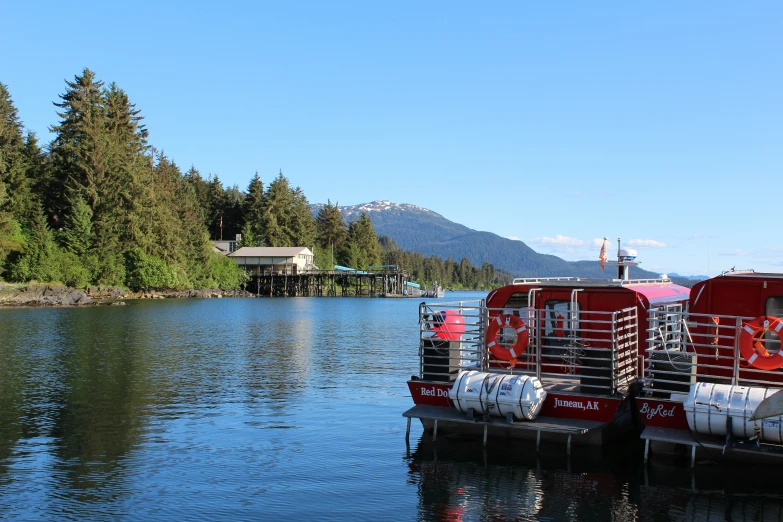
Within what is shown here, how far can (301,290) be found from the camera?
121 m

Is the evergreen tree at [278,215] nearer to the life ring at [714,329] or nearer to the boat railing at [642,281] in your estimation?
the boat railing at [642,281]

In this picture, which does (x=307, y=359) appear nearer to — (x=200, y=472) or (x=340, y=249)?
(x=200, y=472)

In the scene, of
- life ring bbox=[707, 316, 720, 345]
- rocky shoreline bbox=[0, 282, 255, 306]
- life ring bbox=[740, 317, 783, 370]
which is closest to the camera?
life ring bbox=[740, 317, 783, 370]

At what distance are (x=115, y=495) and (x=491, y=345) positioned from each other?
7.69m

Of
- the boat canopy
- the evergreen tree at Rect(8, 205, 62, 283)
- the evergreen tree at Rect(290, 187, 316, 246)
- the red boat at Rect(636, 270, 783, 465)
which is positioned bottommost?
the red boat at Rect(636, 270, 783, 465)

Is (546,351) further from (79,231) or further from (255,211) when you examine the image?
(255,211)

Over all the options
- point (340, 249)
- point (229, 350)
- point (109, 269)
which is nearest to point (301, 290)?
point (340, 249)

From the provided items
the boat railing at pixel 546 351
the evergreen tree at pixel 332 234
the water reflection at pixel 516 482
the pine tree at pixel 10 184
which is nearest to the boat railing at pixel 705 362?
the boat railing at pixel 546 351

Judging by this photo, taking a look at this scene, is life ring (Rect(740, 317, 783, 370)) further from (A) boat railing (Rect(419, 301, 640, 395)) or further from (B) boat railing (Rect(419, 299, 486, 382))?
(B) boat railing (Rect(419, 299, 486, 382))

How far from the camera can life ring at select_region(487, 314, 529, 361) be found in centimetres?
1566

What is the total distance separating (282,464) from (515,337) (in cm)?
532

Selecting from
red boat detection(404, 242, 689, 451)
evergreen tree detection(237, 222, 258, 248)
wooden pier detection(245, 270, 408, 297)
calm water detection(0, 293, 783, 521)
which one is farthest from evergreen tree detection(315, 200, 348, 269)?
red boat detection(404, 242, 689, 451)

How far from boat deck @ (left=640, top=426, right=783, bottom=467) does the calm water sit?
66 centimetres

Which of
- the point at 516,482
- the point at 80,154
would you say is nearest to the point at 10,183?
the point at 80,154
